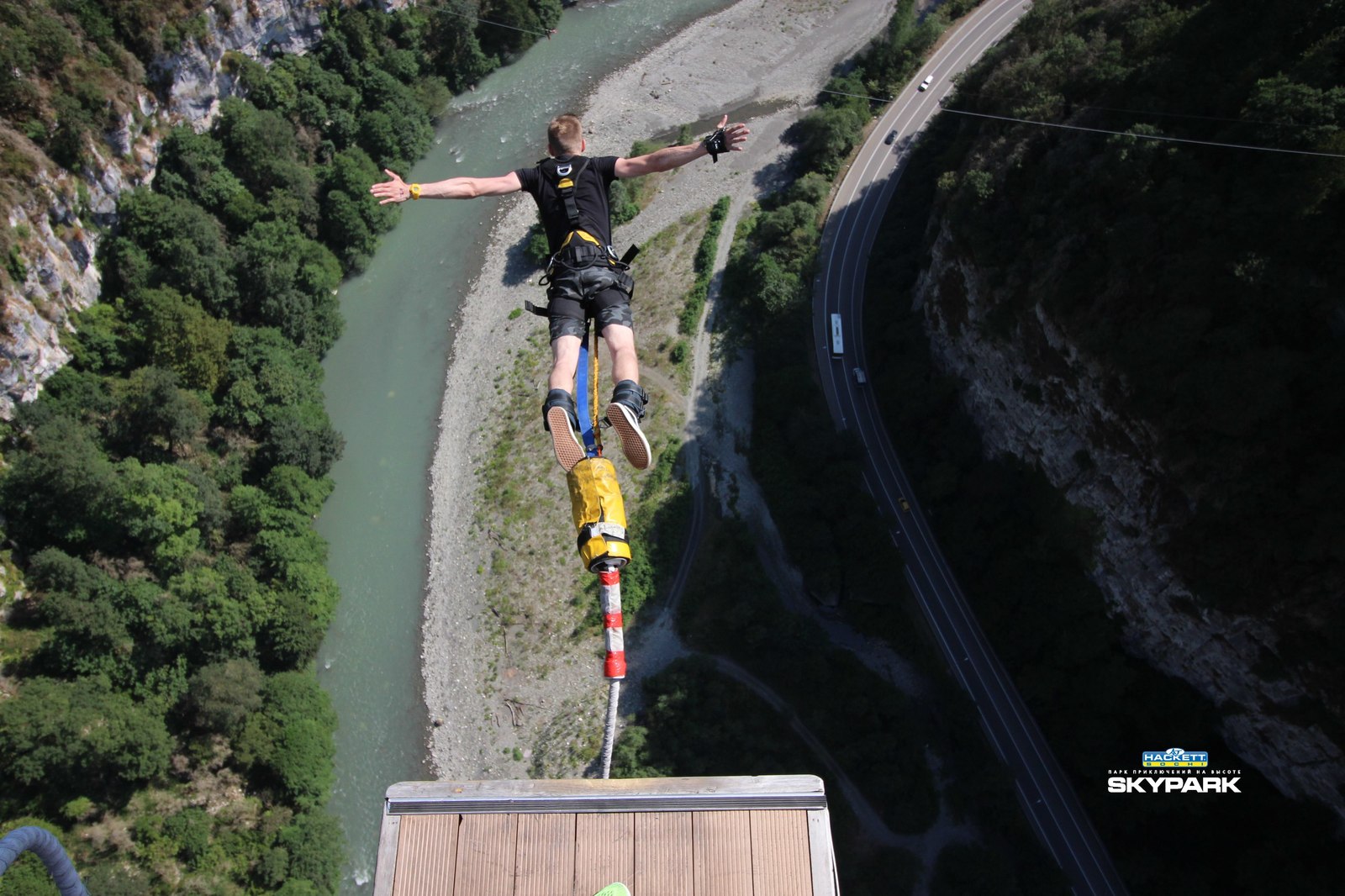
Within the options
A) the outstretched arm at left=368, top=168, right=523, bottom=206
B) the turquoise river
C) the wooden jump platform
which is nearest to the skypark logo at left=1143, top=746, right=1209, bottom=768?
the wooden jump platform

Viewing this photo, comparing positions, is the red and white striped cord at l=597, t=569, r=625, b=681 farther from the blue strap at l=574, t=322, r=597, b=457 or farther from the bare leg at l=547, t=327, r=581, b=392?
the bare leg at l=547, t=327, r=581, b=392

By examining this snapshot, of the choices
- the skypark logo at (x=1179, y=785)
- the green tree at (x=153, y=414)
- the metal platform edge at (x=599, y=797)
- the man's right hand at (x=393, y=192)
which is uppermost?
the green tree at (x=153, y=414)

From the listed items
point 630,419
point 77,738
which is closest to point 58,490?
point 77,738

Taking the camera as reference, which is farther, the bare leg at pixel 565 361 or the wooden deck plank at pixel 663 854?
the bare leg at pixel 565 361

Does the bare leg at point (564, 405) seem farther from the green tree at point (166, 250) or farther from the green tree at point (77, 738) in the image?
the green tree at point (166, 250)

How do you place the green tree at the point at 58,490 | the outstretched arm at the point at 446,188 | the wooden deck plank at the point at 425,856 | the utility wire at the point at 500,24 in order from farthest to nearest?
the utility wire at the point at 500,24 → the green tree at the point at 58,490 → the outstretched arm at the point at 446,188 → the wooden deck plank at the point at 425,856

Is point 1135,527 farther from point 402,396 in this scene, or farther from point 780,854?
point 402,396

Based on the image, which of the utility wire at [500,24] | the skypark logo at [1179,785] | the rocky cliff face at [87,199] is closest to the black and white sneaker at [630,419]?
the skypark logo at [1179,785]

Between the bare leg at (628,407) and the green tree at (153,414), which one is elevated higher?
the green tree at (153,414)
